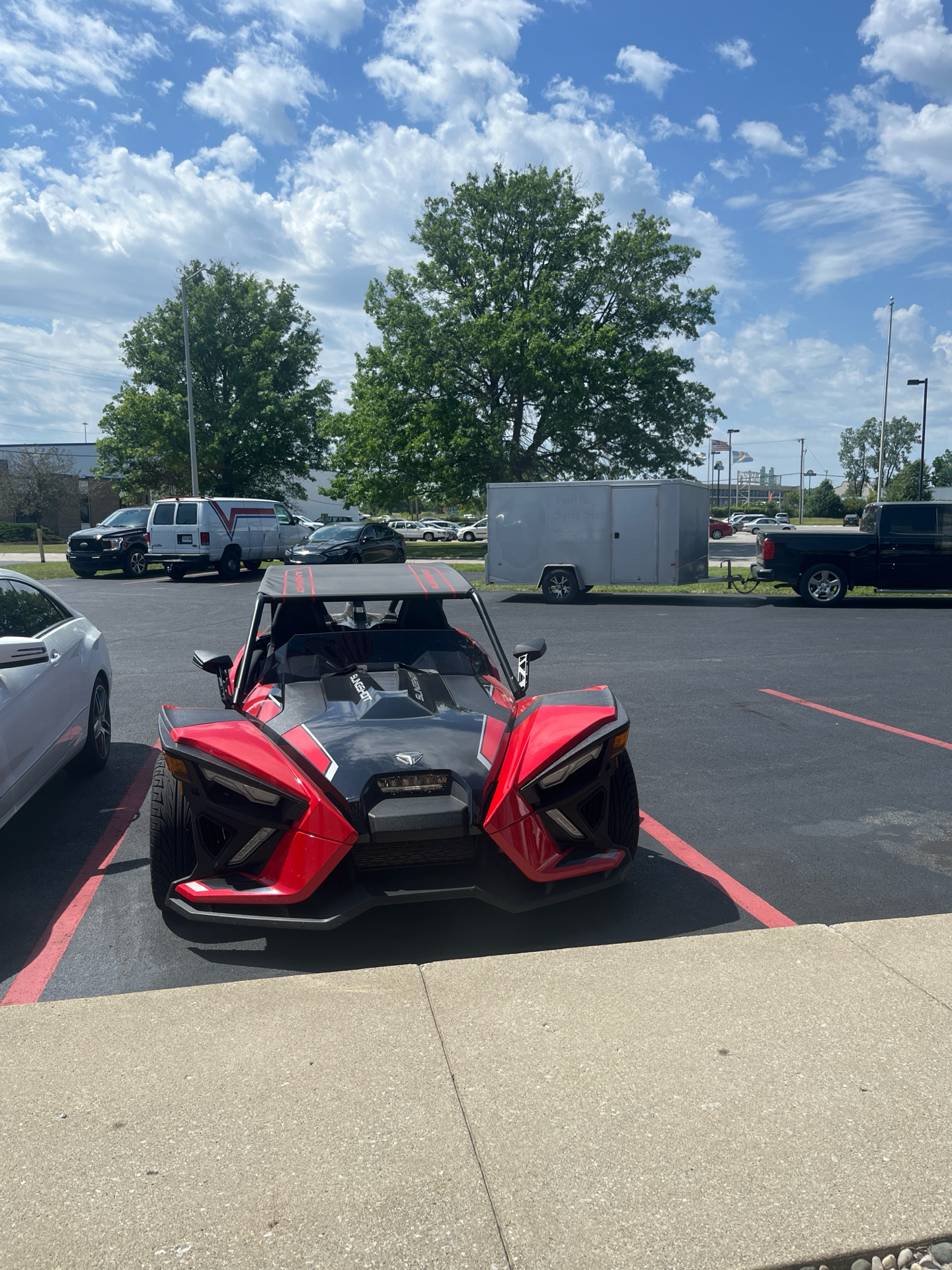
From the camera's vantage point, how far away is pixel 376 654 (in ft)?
17.1

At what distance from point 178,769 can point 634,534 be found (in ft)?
54.6

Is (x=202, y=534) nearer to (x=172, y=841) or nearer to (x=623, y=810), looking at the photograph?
(x=172, y=841)

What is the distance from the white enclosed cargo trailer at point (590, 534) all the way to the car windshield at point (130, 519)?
13.3 metres

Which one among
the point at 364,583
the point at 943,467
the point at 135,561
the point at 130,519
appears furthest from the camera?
the point at 943,467

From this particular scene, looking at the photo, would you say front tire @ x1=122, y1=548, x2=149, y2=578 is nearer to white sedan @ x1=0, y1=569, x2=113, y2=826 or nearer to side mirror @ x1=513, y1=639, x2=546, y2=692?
white sedan @ x1=0, y1=569, x2=113, y2=826

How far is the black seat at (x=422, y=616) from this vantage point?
5.54 metres

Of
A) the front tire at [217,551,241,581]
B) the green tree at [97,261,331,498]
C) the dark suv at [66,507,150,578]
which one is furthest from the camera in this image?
the green tree at [97,261,331,498]

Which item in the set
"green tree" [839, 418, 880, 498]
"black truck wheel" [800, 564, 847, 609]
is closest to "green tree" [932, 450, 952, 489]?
"green tree" [839, 418, 880, 498]

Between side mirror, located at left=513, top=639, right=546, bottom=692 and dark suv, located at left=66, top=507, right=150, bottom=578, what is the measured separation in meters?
24.0

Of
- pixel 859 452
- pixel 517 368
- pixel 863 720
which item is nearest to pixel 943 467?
pixel 859 452

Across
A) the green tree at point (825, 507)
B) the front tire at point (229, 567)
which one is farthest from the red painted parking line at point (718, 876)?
the green tree at point (825, 507)

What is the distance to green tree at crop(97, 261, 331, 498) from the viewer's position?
44250mm

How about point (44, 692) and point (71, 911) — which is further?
point (44, 692)

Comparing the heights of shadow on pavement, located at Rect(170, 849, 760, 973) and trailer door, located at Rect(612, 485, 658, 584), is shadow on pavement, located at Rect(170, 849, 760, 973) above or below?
below
